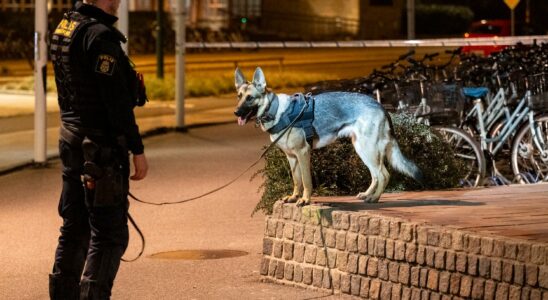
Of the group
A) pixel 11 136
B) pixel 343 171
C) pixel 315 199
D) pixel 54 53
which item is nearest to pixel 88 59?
pixel 54 53

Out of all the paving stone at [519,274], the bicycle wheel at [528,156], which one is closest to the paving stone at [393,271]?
the paving stone at [519,274]

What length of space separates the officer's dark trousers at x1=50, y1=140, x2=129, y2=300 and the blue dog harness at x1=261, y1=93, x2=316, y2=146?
1.77 metres

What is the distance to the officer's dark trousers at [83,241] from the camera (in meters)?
6.86

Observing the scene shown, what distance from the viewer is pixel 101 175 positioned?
6754 mm

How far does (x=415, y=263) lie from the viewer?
7859 millimetres

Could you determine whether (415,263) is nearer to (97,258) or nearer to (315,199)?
(315,199)

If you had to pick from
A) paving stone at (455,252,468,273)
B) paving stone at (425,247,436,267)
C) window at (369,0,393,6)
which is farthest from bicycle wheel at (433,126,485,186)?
window at (369,0,393,6)

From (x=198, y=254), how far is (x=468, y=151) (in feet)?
11.2

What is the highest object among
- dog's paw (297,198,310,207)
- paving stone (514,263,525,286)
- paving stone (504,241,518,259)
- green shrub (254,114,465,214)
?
green shrub (254,114,465,214)

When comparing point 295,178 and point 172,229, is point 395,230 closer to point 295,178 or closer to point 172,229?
point 295,178

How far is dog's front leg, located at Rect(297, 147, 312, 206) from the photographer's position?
8.53 metres

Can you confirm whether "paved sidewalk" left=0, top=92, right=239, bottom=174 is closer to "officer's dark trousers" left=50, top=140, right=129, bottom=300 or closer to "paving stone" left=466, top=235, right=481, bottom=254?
"officer's dark trousers" left=50, top=140, right=129, bottom=300

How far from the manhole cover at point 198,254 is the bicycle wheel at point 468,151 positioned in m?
2.94

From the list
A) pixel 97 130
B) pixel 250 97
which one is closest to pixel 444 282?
pixel 250 97
